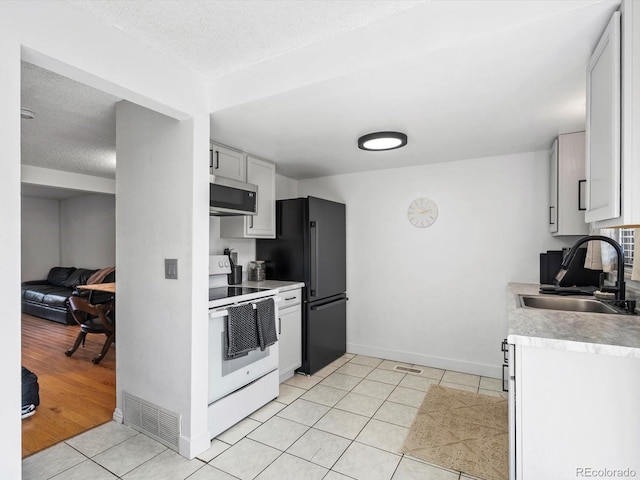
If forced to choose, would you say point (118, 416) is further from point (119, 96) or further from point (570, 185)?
point (570, 185)

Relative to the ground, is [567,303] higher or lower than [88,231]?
lower

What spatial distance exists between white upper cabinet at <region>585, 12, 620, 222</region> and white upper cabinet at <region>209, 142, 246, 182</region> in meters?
2.47

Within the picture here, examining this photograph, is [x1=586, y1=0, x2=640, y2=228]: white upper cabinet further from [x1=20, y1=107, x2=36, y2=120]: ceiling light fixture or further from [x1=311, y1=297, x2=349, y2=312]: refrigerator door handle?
[x1=20, y1=107, x2=36, y2=120]: ceiling light fixture

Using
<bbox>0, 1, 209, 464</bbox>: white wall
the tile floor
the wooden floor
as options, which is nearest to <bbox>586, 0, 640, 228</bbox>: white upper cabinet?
the tile floor

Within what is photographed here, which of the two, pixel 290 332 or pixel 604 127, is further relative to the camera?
pixel 290 332

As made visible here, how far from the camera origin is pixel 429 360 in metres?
3.70

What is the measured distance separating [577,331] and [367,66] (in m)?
1.50

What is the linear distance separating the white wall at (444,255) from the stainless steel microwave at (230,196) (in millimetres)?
1641

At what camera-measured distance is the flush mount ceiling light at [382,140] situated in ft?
8.59

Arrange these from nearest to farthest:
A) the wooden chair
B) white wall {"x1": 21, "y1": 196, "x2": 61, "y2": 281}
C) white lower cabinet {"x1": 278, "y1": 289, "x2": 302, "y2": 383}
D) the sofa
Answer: white lower cabinet {"x1": 278, "y1": 289, "x2": 302, "y2": 383} → the wooden chair → the sofa → white wall {"x1": 21, "y1": 196, "x2": 61, "y2": 281}

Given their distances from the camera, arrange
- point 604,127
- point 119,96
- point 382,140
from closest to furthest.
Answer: point 604,127 → point 119,96 → point 382,140

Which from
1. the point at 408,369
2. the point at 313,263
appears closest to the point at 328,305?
the point at 313,263

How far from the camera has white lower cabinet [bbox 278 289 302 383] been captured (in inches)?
125

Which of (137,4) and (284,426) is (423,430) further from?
(137,4)
